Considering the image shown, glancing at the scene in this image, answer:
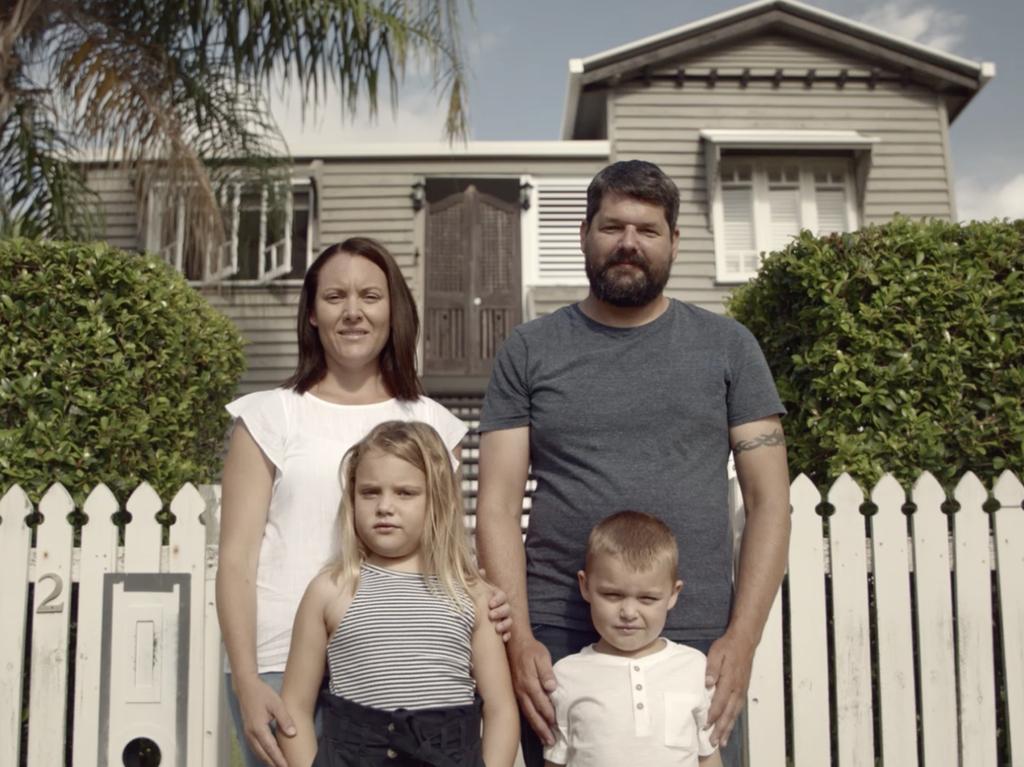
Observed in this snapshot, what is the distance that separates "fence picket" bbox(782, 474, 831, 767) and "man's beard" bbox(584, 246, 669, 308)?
1661 mm

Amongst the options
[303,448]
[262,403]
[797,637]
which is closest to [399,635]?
[303,448]

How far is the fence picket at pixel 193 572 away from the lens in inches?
144

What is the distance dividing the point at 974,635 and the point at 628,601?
2.32m

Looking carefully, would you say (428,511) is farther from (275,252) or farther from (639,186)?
(275,252)

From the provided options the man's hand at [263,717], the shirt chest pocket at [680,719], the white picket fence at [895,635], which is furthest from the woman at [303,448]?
the white picket fence at [895,635]

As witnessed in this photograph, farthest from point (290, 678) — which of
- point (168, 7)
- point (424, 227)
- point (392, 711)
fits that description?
point (424, 227)

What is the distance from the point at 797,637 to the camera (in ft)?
12.1

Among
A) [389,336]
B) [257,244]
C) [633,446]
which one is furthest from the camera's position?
[257,244]

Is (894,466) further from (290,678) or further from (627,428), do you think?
(290,678)

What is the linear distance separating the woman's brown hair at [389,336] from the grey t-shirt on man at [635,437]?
25cm

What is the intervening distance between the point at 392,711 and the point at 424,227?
436 inches

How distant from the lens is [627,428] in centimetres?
238

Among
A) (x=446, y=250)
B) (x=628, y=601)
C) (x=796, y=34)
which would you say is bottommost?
(x=628, y=601)

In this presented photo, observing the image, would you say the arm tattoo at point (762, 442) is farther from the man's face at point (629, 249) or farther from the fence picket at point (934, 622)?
the fence picket at point (934, 622)
